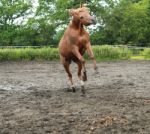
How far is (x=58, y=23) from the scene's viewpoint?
167 feet

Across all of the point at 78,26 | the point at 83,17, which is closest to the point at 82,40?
the point at 78,26

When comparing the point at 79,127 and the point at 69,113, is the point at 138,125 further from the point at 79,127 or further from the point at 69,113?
the point at 69,113

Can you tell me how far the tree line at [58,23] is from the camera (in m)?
50.1

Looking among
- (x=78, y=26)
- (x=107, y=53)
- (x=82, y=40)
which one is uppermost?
(x=78, y=26)

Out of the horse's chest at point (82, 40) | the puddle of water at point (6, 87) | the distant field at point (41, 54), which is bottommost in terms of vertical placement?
the puddle of water at point (6, 87)

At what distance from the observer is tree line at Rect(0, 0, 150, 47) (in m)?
50.1

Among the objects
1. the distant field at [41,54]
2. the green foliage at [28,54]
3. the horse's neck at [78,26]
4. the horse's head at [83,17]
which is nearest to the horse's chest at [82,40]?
the horse's neck at [78,26]

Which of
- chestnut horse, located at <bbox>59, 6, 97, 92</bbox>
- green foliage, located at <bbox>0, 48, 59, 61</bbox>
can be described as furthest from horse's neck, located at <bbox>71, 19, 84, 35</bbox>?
green foliage, located at <bbox>0, 48, 59, 61</bbox>

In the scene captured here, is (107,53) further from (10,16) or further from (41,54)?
(10,16)

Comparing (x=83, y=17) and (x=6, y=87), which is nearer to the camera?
(x=83, y=17)

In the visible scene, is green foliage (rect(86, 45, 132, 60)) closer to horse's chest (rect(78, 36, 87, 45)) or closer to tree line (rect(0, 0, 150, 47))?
tree line (rect(0, 0, 150, 47))

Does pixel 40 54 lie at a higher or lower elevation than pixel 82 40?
lower

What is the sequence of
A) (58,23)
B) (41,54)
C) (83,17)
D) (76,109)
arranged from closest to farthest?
1. (76,109)
2. (83,17)
3. (41,54)
4. (58,23)

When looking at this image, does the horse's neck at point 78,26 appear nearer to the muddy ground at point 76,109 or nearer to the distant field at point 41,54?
the muddy ground at point 76,109
